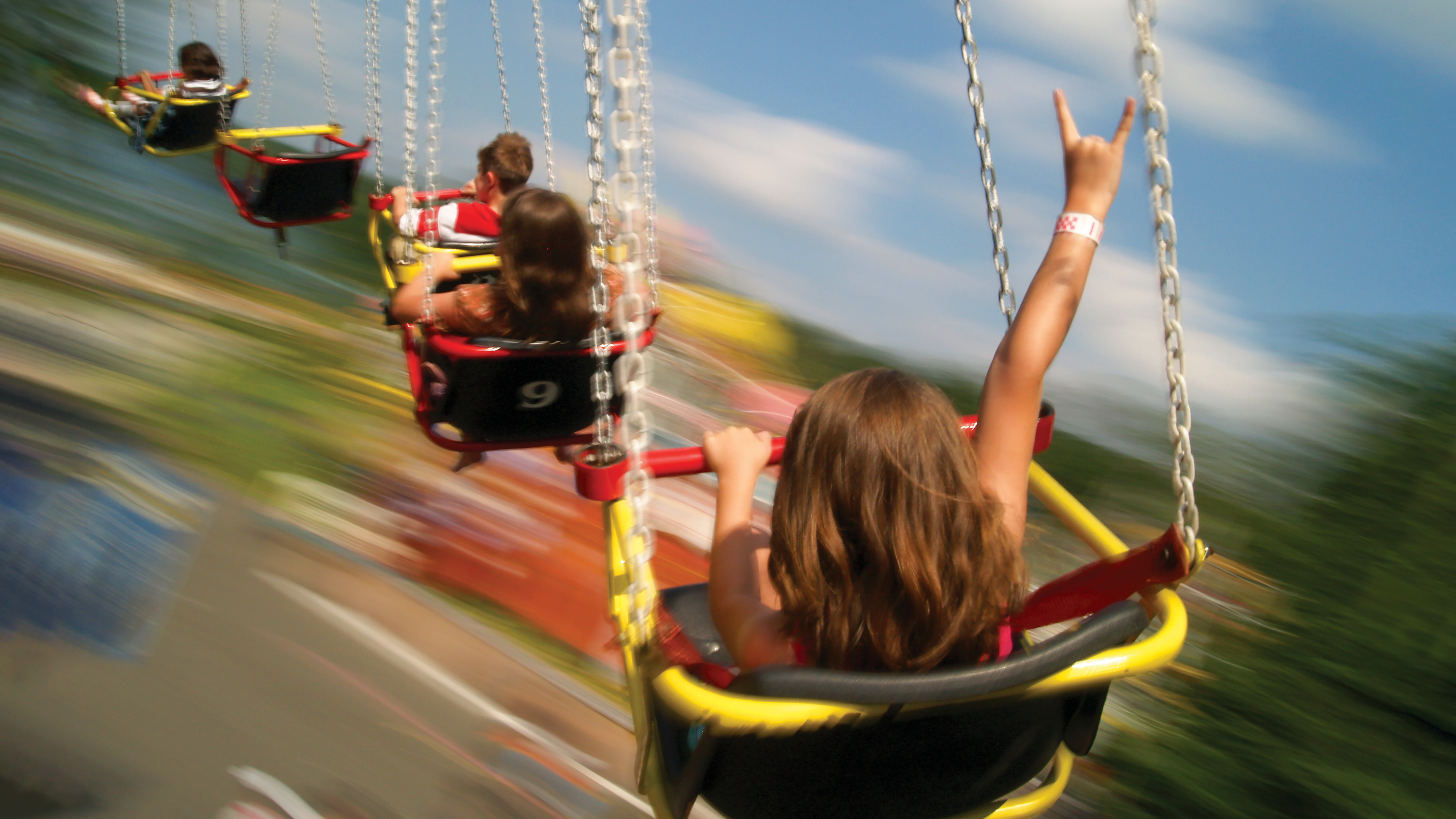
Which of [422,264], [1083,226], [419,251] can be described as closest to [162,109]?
[422,264]

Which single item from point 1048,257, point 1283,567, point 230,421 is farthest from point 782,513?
point 230,421

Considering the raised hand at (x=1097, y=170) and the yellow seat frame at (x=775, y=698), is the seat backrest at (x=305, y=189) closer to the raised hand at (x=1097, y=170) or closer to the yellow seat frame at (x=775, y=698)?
the yellow seat frame at (x=775, y=698)

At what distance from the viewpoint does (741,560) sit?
115 cm

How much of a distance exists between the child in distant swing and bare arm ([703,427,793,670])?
6.03m

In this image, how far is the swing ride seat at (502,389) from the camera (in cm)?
234

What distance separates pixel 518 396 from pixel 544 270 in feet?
1.16

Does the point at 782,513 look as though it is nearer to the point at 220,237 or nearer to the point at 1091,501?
the point at 1091,501

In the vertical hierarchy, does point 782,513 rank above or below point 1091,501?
above

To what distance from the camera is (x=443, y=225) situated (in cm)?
343

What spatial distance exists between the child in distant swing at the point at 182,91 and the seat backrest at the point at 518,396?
15.5 feet

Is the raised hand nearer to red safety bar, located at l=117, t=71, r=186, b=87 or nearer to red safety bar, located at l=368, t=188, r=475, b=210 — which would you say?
red safety bar, located at l=368, t=188, r=475, b=210

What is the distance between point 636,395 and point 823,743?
1.60ft

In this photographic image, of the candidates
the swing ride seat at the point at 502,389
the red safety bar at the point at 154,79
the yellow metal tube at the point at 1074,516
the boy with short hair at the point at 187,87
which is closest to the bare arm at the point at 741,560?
the yellow metal tube at the point at 1074,516

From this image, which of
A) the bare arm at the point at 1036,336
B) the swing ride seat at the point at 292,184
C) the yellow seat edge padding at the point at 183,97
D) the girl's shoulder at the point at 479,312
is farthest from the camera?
the yellow seat edge padding at the point at 183,97
